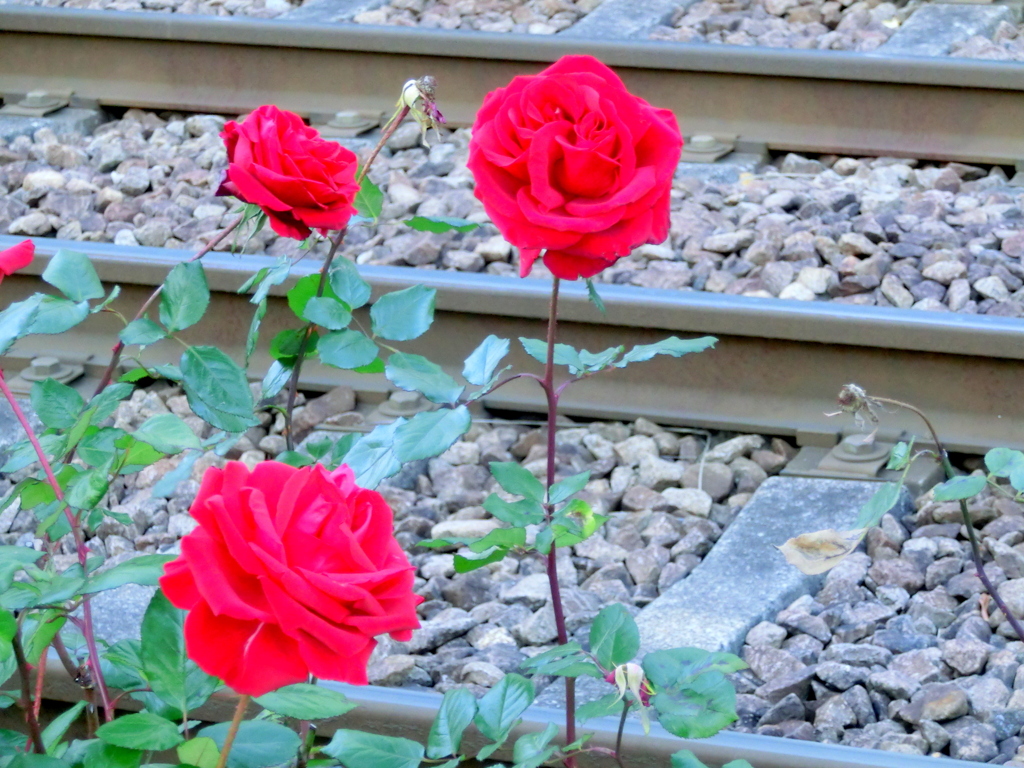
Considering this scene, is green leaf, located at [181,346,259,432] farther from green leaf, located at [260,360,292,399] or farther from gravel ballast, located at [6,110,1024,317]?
gravel ballast, located at [6,110,1024,317]

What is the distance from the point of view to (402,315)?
1.55 m

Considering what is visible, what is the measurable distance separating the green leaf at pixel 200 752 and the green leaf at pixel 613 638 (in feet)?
1.26

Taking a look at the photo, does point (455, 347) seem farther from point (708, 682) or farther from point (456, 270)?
point (708, 682)

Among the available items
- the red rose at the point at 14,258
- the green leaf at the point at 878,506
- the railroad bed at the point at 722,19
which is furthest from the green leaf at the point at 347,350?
the railroad bed at the point at 722,19

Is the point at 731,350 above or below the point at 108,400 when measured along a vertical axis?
below

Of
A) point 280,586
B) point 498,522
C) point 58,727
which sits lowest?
point 498,522

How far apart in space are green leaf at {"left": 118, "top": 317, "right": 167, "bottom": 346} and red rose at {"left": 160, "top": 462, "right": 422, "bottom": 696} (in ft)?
1.81

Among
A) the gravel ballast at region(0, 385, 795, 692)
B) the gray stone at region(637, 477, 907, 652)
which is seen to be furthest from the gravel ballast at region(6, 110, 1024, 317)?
the gray stone at region(637, 477, 907, 652)

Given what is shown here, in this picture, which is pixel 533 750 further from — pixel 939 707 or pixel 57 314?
pixel 939 707

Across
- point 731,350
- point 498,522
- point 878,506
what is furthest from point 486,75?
point 878,506

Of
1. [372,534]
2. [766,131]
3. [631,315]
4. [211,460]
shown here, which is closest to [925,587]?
[631,315]

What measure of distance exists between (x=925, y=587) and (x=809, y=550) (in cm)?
103

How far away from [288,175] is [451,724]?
21.9 inches

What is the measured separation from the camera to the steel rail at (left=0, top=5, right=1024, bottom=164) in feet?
13.6
